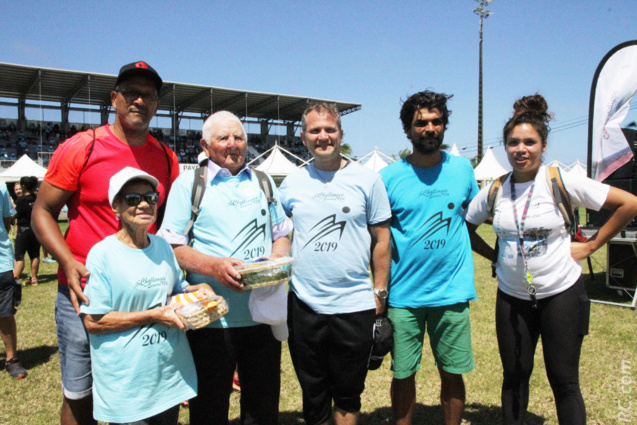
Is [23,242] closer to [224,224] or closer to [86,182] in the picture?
[86,182]

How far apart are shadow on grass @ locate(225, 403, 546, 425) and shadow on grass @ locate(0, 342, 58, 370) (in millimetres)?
2999

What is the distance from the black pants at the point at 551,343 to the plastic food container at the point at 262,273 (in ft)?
5.02

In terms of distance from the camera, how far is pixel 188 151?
138ft

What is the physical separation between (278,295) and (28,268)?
11847mm

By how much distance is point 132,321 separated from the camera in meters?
2.01

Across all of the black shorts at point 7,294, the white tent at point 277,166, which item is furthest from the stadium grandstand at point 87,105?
the black shorts at point 7,294

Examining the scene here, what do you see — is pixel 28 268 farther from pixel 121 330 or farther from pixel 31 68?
pixel 31 68

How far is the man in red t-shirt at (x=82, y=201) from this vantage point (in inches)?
92.2

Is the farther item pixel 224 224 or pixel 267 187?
pixel 267 187

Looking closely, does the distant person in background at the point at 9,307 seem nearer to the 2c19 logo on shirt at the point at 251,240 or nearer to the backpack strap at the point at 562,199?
the 2c19 logo on shirt at the point at 251,240

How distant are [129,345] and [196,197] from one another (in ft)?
2.64

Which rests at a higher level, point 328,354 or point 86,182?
point 86,182

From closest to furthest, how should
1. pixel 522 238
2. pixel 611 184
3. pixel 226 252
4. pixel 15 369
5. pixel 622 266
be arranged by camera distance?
1. pixel 226 252
2. pixel 522 238
3. pixel 15 369
4. pixel 611 184
5. pixel 622 266

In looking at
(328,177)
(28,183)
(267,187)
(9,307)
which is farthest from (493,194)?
(28,183)
